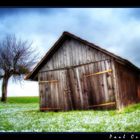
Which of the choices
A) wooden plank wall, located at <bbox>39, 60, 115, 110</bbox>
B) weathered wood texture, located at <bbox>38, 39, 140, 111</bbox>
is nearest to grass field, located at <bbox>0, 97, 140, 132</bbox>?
weathered wood texture, located at <bbox>38, 39, 140, 111</bbox>

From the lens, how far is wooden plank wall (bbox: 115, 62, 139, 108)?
9050 mm

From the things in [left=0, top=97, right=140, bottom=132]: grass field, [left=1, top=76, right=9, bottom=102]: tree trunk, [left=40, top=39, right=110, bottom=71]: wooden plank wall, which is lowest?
[left=0, top=97, right=140, bottom=132]: grass field

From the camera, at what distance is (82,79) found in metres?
9.87

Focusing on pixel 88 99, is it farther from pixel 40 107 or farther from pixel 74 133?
pixel 74 133

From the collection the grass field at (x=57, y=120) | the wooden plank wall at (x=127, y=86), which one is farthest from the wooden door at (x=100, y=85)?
the grass field at (x=57, y=120)

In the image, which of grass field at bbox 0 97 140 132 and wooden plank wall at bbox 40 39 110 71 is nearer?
grass field at bbox 0 97 140 132

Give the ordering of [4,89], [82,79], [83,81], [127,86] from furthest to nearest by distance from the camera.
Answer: [82,79]
[83,81]
[127,86]
[4,89]

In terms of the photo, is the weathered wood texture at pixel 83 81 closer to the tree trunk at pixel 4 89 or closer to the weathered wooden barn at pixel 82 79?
the weathered wooden barn at pixel 82 79

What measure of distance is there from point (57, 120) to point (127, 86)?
9.64 feet

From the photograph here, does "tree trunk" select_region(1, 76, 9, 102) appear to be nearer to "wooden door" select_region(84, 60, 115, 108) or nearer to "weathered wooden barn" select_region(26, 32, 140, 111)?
"weathered wooden barn" select_region(26, 32, 140, 111)

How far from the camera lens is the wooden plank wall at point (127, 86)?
905 cm

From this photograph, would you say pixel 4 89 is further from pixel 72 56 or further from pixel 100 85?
pixel 100 85

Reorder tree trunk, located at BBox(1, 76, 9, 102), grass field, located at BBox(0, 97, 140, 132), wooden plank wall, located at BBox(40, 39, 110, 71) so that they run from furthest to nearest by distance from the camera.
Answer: wooden plank wall, located at BBox(40, 39, 110, 71) < tree trunk, located at BBox(1, 76, 9, 102) < grass field, located at BBox(0, 97, 140, 132)

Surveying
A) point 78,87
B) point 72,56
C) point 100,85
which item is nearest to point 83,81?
point 78,87
